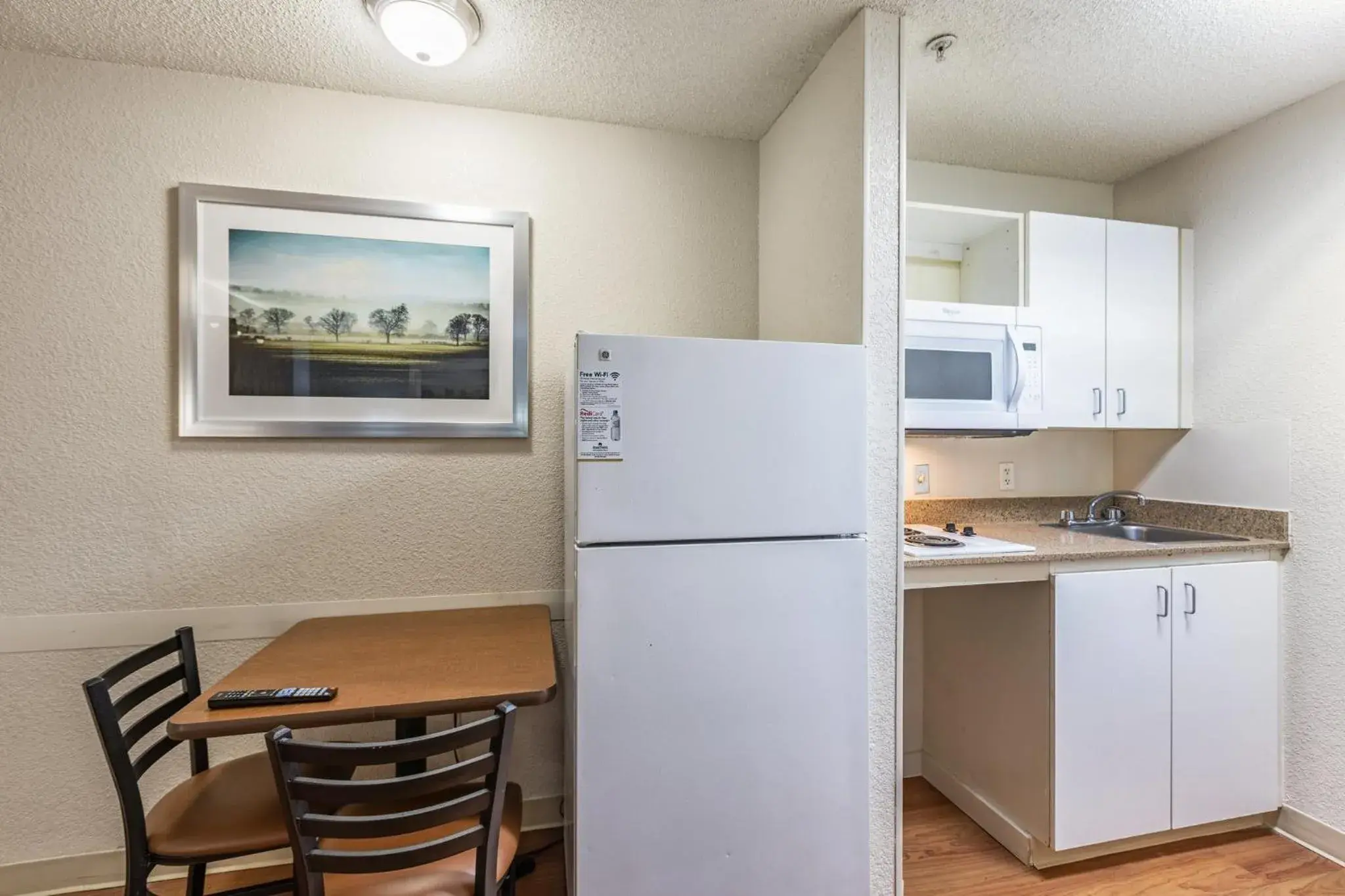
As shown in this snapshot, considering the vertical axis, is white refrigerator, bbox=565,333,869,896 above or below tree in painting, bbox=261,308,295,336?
below

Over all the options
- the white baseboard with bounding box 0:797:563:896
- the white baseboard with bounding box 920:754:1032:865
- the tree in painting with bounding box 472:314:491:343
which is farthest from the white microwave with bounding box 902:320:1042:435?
the white baseboard with bounding box 0:797:563:896

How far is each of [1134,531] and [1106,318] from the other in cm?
86

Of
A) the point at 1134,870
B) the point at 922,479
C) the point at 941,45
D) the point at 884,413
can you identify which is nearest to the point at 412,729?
the point at 884,413

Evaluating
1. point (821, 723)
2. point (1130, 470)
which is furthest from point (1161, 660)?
point (821, 723)

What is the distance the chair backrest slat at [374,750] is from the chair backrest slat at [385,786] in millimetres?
33

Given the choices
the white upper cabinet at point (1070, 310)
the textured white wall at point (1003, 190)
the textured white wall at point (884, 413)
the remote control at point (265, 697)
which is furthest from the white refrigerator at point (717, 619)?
the textured white wall at point (1003, 190)

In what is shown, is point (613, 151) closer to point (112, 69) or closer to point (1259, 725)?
point (112, 69)

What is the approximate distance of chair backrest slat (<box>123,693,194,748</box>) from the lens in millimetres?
1398

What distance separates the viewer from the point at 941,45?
171cm

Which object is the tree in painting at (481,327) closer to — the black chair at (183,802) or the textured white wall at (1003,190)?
the black chair at (183,802)

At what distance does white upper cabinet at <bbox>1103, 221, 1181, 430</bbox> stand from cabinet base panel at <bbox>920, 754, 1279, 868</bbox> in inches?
53.5

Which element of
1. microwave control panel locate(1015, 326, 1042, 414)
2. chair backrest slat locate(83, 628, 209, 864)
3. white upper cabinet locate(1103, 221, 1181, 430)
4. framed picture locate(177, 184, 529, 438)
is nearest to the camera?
chair backrest slat locate(83, 628, 209, 864)

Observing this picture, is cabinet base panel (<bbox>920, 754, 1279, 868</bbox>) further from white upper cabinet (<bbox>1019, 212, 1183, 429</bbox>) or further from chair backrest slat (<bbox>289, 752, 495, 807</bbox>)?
chair backrest slat (<bbox>289, 752, 495, 807</bbox>)

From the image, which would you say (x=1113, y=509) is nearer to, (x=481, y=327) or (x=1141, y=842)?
(x=1141, y=842)
